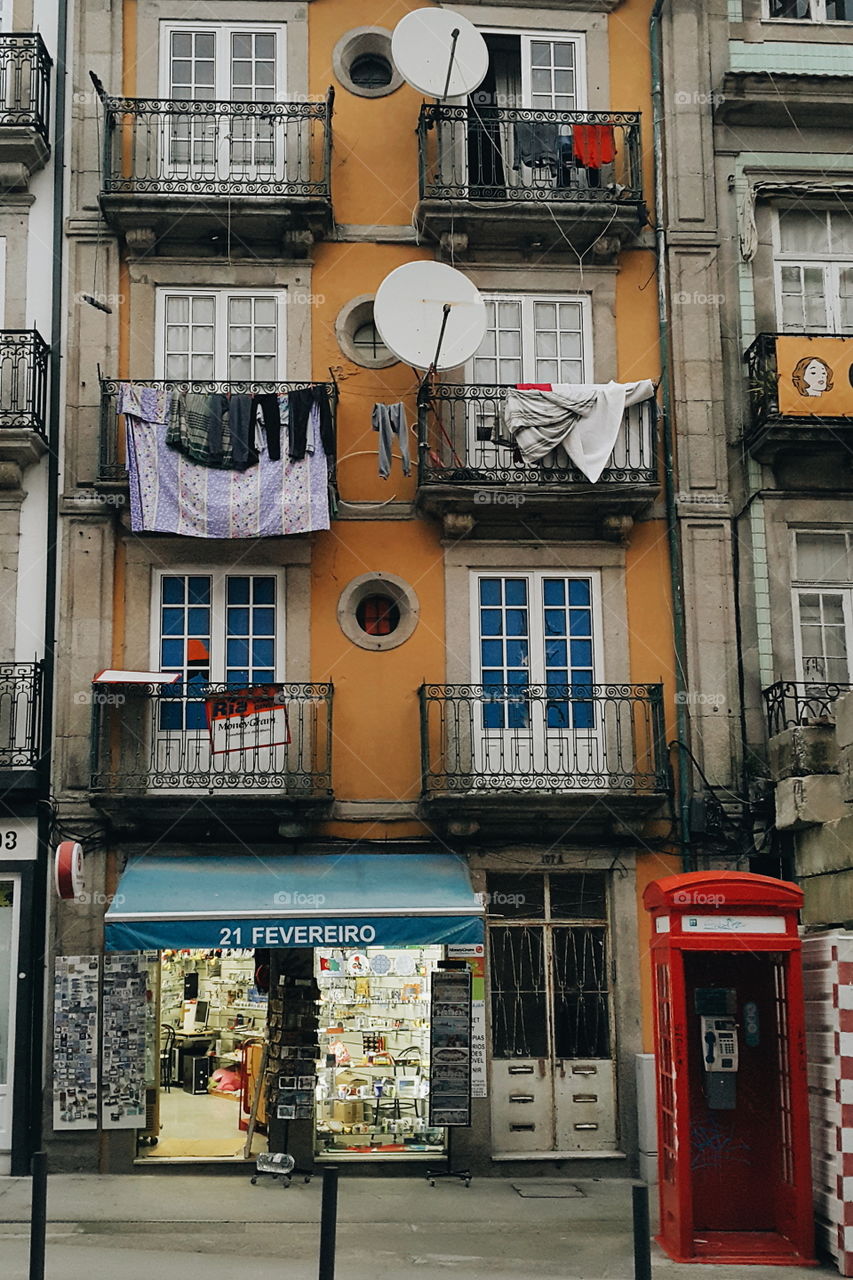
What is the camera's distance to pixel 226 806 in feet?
51.1

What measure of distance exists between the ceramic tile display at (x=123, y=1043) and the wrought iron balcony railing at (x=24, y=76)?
30.8ft

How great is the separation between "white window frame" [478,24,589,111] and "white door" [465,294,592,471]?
8.16 feet

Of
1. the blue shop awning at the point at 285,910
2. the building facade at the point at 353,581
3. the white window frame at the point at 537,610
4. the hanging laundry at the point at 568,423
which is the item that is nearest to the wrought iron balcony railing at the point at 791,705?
the building facade at the point at 353,581

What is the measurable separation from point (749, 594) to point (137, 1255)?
9485 millimetres

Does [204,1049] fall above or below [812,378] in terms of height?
below

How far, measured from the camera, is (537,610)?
16.7 m

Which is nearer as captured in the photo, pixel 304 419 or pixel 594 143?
pixel 304 419

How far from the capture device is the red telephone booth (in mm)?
11805

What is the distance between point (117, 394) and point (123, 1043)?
6.94 m

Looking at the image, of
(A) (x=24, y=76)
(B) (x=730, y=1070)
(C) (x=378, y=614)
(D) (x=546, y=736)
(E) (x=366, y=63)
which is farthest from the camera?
(E) (x=366, y=63)

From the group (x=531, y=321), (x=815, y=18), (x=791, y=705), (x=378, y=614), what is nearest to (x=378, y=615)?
(x=378, y=614)

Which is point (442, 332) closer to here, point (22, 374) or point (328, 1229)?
point (22, 374)

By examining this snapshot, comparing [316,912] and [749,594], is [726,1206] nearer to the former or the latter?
[316,912]

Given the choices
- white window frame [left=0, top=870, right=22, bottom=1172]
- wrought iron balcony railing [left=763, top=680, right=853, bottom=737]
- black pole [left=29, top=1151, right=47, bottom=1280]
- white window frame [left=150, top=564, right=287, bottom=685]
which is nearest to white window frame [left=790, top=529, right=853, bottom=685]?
wrought iron balcony railing [left=763, top=680, right=853, bottom=737]
